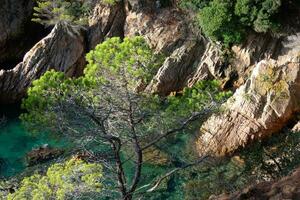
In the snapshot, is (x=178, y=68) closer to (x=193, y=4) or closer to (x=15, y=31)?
(x=193, y=4)

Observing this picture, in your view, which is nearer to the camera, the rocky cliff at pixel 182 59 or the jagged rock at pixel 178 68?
the rocky cliff at pixel 182 59

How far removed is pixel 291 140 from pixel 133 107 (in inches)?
225

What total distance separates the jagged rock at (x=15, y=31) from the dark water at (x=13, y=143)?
5.15m

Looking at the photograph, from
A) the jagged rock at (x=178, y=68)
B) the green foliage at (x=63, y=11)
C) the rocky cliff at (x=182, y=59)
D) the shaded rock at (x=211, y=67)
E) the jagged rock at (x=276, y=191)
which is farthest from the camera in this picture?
the green foliage at (x=63, y=11)

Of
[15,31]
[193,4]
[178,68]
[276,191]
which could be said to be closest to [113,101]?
[276,191]

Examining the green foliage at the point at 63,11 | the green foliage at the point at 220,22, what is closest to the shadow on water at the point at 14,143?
the green foliage at the point at 63,11

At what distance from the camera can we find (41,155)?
23.9 metres

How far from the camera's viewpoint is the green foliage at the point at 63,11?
31422 millimetres

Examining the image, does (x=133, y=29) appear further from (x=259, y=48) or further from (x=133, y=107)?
(x=133, y=107)

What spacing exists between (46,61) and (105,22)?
4.65 metres

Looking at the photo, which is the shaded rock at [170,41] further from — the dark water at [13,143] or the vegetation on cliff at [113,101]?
the vegetation on cliff at [113,101]

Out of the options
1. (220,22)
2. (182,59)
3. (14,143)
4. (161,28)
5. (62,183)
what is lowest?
(62,183)

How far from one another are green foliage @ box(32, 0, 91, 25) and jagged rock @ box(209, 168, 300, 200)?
2305cm

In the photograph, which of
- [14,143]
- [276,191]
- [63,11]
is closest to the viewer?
[276,191]
